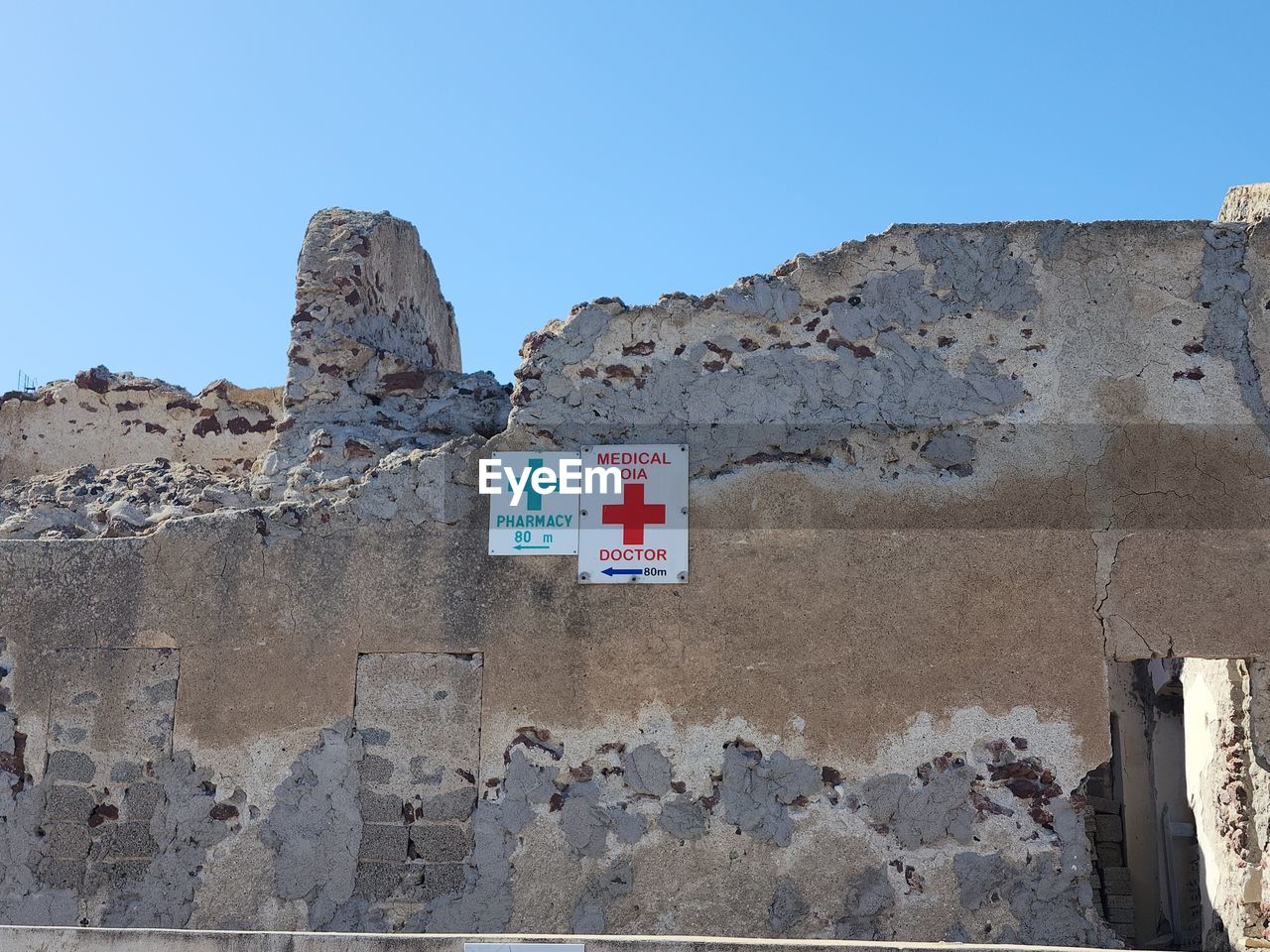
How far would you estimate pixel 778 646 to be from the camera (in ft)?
19.8

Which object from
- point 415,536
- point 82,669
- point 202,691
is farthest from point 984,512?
point 82,669

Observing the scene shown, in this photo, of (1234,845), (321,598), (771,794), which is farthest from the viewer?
A: (1234,845)

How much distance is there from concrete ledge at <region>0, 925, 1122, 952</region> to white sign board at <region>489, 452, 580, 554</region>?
1919mm

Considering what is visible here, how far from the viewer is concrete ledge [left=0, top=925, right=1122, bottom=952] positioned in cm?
451

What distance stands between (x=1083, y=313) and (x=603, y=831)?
3121 mm

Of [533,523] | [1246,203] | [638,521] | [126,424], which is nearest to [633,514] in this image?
[638,521]

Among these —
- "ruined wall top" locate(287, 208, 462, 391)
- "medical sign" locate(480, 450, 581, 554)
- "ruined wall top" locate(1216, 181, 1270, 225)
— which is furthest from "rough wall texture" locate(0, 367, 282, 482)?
"ruined wall top" locate(1216, 181, 1270, 225)

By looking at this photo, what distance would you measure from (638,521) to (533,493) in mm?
497

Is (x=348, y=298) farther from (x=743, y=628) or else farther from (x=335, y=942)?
(x=335, y=942)

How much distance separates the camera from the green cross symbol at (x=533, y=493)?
627 cm

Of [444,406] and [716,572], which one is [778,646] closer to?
[716,572]

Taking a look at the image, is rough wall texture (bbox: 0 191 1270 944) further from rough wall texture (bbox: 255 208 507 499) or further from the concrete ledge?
the concrete ledge

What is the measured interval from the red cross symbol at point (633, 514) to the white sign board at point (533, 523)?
0.17 meters

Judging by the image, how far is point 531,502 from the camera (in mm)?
6281
